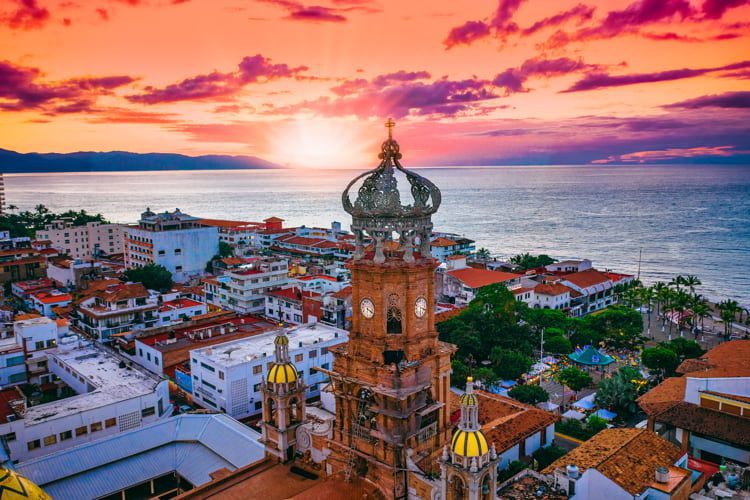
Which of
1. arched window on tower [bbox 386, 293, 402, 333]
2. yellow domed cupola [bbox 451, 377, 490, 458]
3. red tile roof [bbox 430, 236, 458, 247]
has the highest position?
arched window on tower [bbox 386, 293, 402, 333]

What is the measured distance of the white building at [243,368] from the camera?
126 feet

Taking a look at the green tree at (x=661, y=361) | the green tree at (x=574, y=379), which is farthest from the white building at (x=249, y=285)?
the green tree at (x=661, y=361)

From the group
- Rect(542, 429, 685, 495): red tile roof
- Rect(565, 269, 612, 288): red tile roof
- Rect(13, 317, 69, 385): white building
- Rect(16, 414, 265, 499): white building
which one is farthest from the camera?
Rect(565, 269, 612, 288): red tile roof

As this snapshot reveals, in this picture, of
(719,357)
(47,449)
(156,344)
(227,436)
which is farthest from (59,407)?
(719,357)

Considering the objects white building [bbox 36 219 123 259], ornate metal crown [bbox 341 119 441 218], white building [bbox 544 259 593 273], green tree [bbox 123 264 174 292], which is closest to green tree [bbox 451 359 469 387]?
ornate metal crown [bbox 341 119 441 218]

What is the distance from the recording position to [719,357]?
40000 millimetres

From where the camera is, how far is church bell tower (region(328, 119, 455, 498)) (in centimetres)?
1667

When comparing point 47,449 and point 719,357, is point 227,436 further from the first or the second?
point 719,357

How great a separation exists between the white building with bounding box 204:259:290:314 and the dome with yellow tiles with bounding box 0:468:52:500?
52647mm

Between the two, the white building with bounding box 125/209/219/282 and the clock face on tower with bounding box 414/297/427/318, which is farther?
the white building with bounding box 125/209/219/282

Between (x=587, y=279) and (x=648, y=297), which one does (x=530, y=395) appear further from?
(x=587, y=279)

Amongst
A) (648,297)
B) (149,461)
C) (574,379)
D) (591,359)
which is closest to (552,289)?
(648,297)

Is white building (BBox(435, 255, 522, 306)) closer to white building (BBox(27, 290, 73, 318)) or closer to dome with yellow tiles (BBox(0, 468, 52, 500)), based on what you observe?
white building (BBox(27, 290, 73, 318))

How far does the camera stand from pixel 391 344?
55.7 feet
